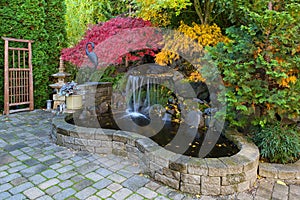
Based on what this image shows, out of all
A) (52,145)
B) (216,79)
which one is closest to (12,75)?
(52,145)

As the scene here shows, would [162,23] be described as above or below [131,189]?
above

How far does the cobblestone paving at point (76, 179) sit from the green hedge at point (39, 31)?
101 inches

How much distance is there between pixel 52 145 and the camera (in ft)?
10.9

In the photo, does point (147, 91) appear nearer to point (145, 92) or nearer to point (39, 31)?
point (145, 92)

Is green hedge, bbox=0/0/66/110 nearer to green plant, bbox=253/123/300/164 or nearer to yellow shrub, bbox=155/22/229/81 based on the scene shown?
yellow shrub, bbox=155/22/229/81

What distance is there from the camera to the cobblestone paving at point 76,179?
2.17 metres

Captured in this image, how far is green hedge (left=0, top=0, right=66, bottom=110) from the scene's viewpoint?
4977mm

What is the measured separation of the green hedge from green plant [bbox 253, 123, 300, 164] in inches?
195

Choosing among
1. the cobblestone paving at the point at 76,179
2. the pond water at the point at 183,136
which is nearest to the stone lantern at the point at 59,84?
the pond water at the point at 183,136

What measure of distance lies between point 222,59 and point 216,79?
29 cm

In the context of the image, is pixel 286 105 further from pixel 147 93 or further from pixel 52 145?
pixel 52 145

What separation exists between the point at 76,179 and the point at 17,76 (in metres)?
3.96

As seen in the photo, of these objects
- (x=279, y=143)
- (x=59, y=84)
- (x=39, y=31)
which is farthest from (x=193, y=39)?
(x=39, y=31)

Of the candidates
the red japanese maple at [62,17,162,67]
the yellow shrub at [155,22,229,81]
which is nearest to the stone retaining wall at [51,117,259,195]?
the yellow shrub at [155,22,229,81]
